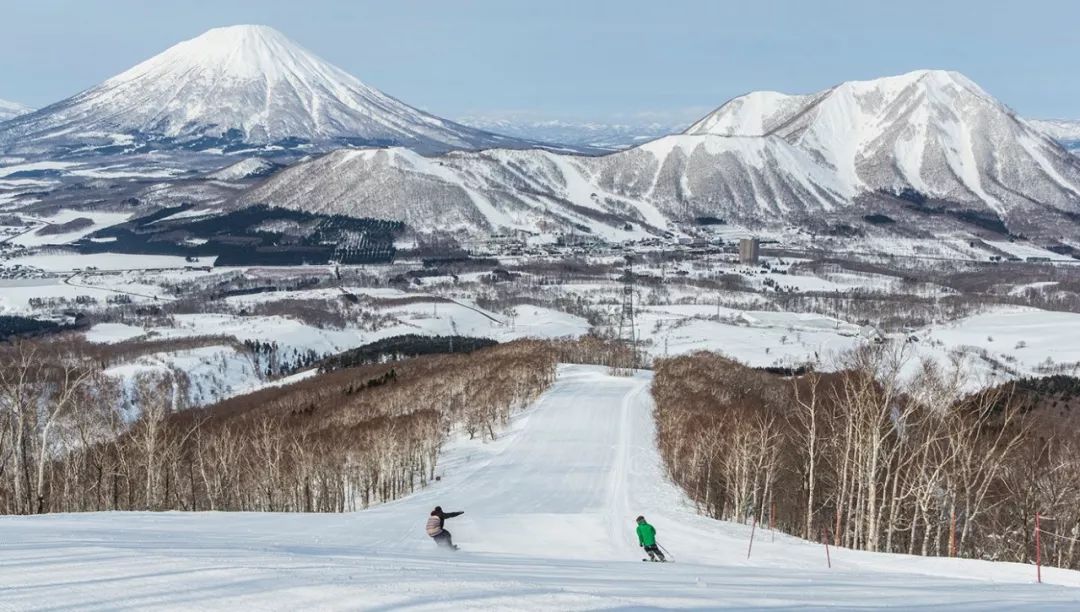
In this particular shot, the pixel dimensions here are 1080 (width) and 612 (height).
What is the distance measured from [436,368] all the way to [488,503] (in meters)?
53.6

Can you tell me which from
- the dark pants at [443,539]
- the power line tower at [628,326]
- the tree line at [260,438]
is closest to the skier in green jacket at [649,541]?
the dark pants at [443,539]

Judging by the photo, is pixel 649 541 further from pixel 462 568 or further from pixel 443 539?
pixel 462 568

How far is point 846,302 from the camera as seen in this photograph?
162 m

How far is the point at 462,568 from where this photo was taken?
13539 millimetres

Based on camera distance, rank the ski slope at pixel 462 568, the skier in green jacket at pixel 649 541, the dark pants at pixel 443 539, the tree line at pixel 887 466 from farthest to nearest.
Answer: the tree line at pixel 887 466 < the skier in green jacket at pixel 649 541 < the dark pants at pixel 443 539 < the ski slope at pixel 462 568

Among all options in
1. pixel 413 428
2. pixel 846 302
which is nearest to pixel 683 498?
pixel 413 428

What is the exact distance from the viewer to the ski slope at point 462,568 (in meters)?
10.3

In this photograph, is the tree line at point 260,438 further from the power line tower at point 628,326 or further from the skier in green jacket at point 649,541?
the power line tower at point 628,326

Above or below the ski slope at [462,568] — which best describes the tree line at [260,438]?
below

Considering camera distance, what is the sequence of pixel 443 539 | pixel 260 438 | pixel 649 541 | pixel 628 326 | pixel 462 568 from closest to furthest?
1. pixel 462 568
2. pixel 443 539
3. pixel 649 541
4. pixel 260 438
5. pixel 628 326

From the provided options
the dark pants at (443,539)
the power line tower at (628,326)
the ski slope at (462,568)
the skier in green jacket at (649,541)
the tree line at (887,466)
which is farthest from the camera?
the power line tower at (628,326)

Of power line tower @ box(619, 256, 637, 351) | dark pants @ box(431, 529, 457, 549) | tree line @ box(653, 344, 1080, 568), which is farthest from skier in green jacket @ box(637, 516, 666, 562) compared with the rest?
power line tower @ box(619, 256, 637, 351)

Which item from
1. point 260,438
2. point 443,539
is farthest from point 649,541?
point 260,438

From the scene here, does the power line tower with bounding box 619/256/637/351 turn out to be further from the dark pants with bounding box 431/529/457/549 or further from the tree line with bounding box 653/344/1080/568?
the dark pants with bounding box 431/529/457/549
